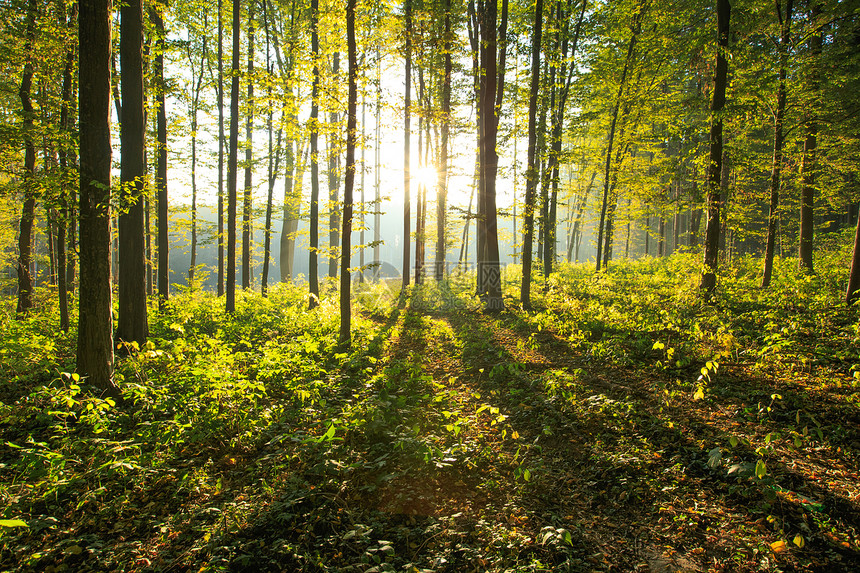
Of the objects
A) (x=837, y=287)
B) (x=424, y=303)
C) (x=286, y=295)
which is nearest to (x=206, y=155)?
(x=286, y=295)

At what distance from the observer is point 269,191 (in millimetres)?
18094

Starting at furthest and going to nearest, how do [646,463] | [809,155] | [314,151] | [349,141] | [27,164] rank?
[27,164] → [809,155] → [314,151] → [349,141] → [646,463]

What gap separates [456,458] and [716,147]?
11.1 meters

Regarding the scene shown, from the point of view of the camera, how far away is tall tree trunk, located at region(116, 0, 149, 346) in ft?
25.0

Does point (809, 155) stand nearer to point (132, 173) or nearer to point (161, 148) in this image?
point (132, 173)

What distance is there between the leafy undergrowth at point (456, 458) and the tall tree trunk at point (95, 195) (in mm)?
710

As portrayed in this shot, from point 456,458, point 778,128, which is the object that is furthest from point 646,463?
point 778,128

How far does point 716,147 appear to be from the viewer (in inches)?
387

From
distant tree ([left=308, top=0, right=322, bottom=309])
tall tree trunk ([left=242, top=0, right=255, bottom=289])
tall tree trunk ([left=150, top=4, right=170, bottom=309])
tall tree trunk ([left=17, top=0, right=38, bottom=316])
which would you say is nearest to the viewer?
tall tree trunk ([left=17, top=0, right=38, bottom=316])

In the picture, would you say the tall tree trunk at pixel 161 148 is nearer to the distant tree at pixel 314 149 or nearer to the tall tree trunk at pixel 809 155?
the distant tree at pixel 314 149

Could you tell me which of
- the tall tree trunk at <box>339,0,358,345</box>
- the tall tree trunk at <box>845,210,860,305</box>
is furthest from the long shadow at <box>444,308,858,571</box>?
the tall tree trunk at <box>845,210,860,305</box>

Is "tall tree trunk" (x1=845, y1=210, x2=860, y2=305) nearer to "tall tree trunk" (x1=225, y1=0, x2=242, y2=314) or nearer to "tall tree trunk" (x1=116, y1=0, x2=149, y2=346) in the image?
"tall tree trunk" (x1=116, y1=0, x2=149, y2=346)

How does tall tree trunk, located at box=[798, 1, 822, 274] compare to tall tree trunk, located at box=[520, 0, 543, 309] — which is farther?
tall tree trunk, located at box=[520, 0, 543, 309]

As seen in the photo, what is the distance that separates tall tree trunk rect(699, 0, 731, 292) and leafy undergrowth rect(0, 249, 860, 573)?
227cm
